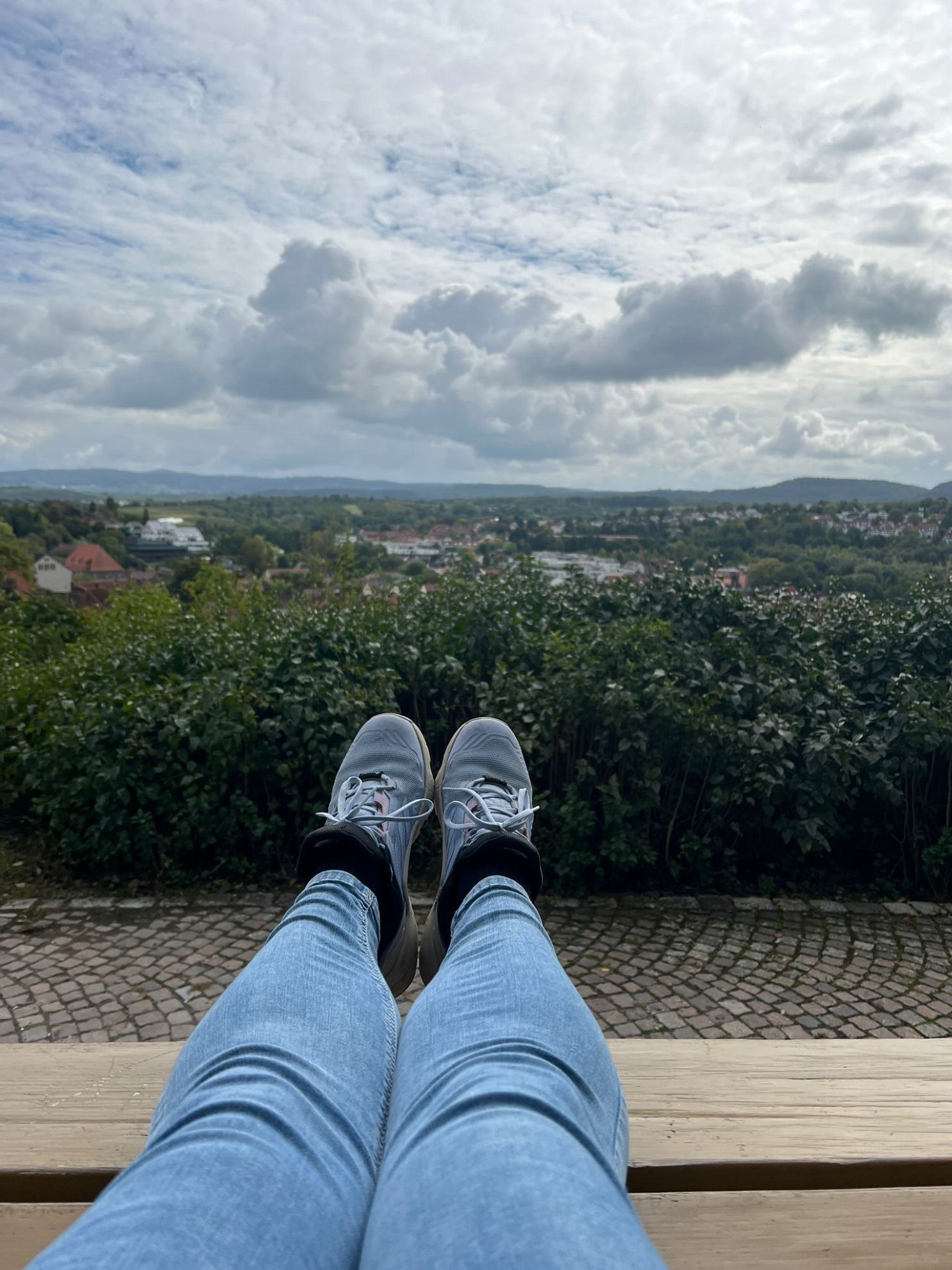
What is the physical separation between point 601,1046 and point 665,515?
8.30 m

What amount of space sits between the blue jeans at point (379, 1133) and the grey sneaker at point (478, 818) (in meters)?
0.35

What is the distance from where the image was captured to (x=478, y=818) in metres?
1.88

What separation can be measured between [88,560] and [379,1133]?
16.3m

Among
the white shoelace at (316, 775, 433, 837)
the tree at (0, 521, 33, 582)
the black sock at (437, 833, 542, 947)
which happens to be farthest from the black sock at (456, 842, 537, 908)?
the tree at (0, 521, 33, 582)

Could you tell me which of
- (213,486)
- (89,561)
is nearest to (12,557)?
(89,561)

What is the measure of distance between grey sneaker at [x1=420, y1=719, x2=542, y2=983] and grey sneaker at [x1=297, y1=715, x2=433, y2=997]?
0.20 feet

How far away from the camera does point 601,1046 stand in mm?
1067

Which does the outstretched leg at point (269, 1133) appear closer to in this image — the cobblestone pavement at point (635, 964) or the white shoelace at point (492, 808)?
the white shoelace at point (492, 808)

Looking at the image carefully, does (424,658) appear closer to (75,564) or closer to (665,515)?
(665,515)

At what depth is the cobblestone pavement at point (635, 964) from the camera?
267 cm

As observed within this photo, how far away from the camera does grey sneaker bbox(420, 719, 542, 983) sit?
5.38ft

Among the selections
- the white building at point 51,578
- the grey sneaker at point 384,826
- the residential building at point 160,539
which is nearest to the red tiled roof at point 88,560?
the white building at point 51,578

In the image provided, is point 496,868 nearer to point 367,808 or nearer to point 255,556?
point 367,808

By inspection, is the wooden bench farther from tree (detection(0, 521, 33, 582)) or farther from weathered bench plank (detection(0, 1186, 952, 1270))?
tree (detection(0, 521, 33, 582))
